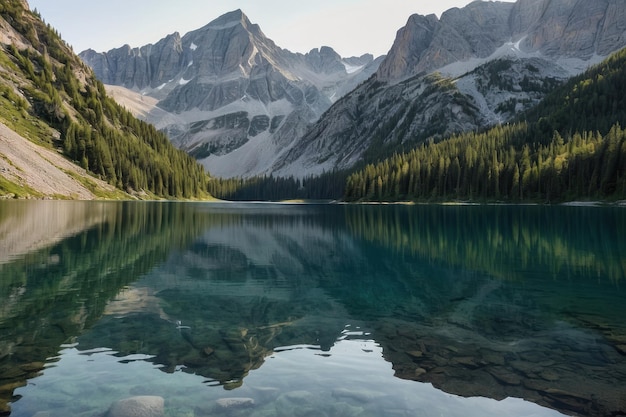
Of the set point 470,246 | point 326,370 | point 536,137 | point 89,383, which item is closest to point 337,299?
point 326,370

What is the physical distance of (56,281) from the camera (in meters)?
24.7

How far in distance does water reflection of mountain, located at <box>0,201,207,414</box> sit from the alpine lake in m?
0.11

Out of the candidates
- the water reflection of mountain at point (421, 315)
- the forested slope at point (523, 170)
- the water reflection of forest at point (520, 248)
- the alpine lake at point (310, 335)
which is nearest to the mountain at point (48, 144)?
the water reflection of forest at point (520, 248)

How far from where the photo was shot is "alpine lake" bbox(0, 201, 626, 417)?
11117 mm

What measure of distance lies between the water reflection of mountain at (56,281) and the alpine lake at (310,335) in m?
0.11

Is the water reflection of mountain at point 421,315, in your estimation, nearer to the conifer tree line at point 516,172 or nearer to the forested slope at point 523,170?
the conifer tree line at point 516,172

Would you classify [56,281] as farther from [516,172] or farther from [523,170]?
[523,170]

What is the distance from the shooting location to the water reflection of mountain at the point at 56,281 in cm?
1401

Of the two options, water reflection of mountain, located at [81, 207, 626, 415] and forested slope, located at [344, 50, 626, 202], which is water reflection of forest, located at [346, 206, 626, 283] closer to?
water reflection of mountain, located at [81, 207, 626, 415]

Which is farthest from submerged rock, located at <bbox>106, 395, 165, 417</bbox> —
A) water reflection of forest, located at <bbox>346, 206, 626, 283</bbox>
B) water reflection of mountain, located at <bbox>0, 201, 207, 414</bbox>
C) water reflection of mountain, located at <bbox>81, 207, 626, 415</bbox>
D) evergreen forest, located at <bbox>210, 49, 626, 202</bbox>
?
evergreen forest, located at <bbox>210, 49, 626, 202</bbox>

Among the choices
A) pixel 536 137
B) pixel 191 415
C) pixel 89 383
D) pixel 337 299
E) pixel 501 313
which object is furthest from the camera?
pixel 536 137

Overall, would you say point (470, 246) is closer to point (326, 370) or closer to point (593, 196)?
point (326, 370)

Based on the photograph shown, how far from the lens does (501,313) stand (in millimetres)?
19734

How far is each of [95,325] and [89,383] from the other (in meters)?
5.97
